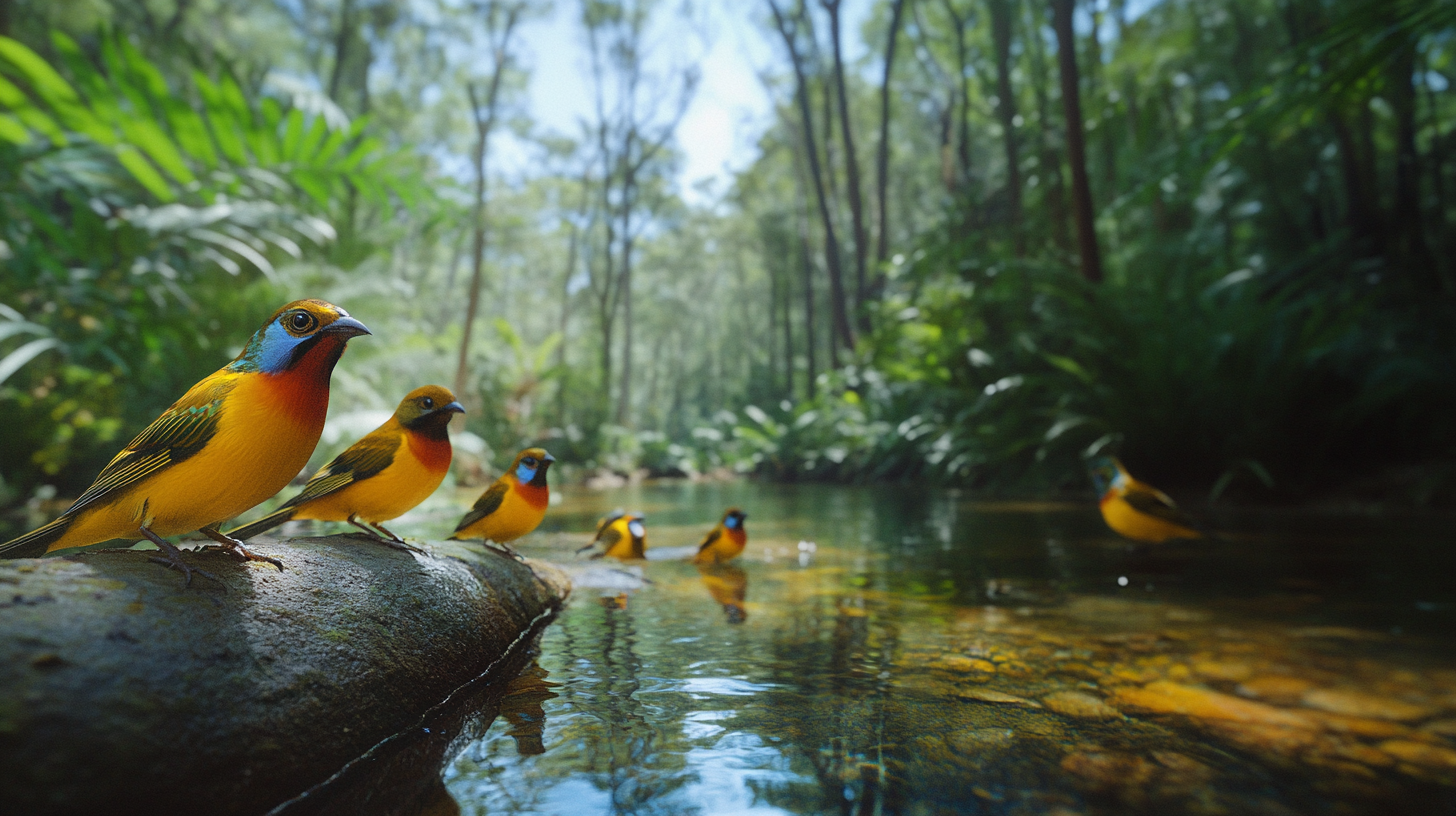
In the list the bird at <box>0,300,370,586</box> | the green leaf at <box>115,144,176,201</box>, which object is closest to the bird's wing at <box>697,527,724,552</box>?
the bird at <box>0,300,370,586</box>

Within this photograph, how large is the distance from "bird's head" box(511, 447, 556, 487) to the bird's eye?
142cm

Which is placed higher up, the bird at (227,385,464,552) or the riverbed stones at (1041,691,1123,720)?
the bird at (227,385,464,552)

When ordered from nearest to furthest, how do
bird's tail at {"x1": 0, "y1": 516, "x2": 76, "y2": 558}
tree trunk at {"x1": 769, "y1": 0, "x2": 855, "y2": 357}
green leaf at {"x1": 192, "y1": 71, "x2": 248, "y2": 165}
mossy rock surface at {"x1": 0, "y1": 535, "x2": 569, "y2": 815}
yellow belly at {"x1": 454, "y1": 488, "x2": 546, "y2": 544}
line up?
mossy rock surface at {"x1": 0, "y1": 535, "x2": 569, "y2": 815} < bird's tail at {"x1": 0, "y1": 516, "x2": 76, "y2": 558} < yellow belly at {"x1": 454, "y1": 488, "x2": 546, "y2": 544} < green leaf at {"x1": 192, "y1": 71, "x2": 248, "y2": 165} < tree trunk at {"x1": 769, "y1": 0, "x2": 855, "y2": 357}

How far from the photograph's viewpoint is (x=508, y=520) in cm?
288

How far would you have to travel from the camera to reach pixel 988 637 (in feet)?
8.61

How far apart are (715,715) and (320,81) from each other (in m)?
27.1

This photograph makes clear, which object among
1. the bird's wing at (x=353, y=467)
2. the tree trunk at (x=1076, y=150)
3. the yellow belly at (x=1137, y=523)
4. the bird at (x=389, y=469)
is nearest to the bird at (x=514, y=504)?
the bird at (x=389, y=469)

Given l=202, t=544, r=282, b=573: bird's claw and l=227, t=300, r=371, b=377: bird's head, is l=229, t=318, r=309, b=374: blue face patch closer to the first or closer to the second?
l=227, t=300, r=371, b=377: bird's head

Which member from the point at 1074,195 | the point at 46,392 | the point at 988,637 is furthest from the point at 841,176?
the point at 988,637

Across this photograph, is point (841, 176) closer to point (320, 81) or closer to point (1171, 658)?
point (320, 81)

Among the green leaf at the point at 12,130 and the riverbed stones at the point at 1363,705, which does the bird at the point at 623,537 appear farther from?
the green leaf at the point at 12,130

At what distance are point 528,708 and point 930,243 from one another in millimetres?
16671

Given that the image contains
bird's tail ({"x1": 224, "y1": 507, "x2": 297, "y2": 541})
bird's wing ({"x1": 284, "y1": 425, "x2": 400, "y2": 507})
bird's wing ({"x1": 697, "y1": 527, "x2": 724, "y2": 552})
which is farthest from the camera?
bird's wing ({"x1": 697, "y1": 527, "x2": 724, "y2": 552})

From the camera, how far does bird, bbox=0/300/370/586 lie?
1.40 metres
